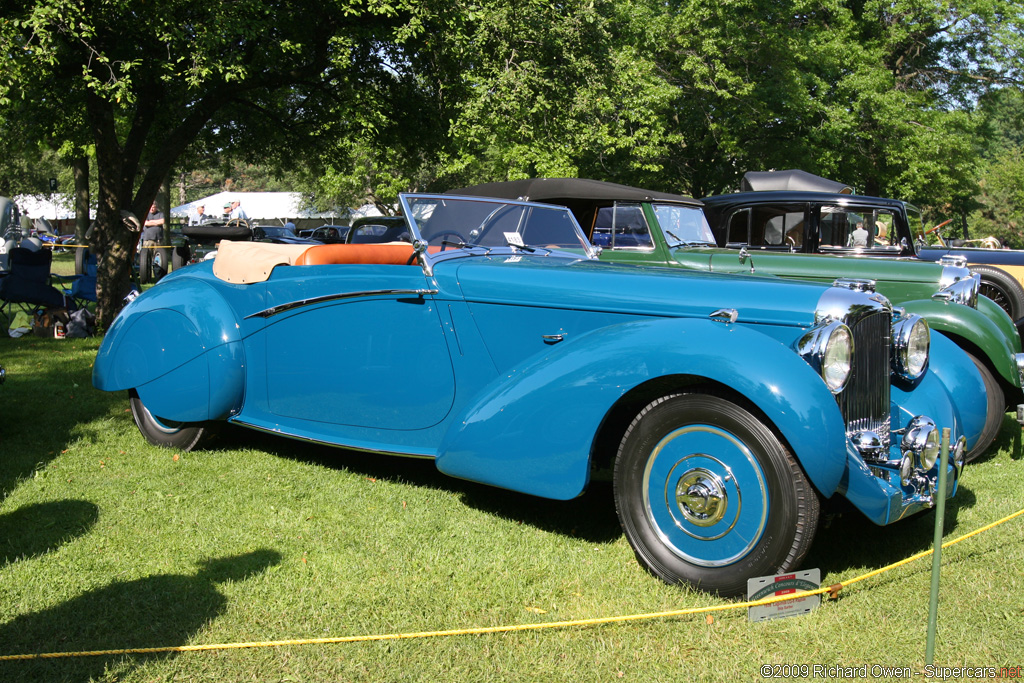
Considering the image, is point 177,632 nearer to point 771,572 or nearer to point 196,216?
point 771,572

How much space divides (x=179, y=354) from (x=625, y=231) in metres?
4.36

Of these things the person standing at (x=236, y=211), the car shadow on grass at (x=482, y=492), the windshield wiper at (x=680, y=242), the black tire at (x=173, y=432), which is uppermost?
the person standing at (x=236, y=211)

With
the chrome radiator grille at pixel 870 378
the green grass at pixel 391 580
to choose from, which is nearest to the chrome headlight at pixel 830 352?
the chrome radiator grille at pixel 870 378

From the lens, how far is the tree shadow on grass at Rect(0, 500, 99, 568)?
11.5 ft

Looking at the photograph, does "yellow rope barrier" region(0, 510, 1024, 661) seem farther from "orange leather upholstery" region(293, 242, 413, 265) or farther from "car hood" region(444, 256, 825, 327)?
"orange leather upholstery" region(293, 242, 413, 265)

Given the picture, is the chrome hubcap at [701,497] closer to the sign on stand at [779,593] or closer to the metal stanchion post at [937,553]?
the sign on stand at [779,593]

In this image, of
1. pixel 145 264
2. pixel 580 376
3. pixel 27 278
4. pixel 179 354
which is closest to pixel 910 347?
pixel 580 376

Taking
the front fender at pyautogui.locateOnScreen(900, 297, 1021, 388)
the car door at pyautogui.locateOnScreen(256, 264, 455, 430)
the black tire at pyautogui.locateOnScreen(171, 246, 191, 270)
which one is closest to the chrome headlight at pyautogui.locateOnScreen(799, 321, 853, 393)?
the car door at pyautogui.locateOnScreen(256, 264, 455, 430)

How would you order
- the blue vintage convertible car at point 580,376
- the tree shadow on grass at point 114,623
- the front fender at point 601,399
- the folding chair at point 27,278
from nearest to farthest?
the tree shadow on grass at point 114,623 < the front fender at point 601,399 < the blue vintage convertible car at point 580,376 < the folding chair at point 27,278

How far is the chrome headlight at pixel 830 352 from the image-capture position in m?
3.01

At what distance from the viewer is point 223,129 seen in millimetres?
11922

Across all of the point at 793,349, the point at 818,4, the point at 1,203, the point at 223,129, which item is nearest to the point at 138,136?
the point at 223,129

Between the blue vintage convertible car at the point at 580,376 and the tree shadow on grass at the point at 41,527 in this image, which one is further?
the tree shadow on grass at the point at 41,527

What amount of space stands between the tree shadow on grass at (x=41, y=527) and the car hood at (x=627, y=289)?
82.4 inches
